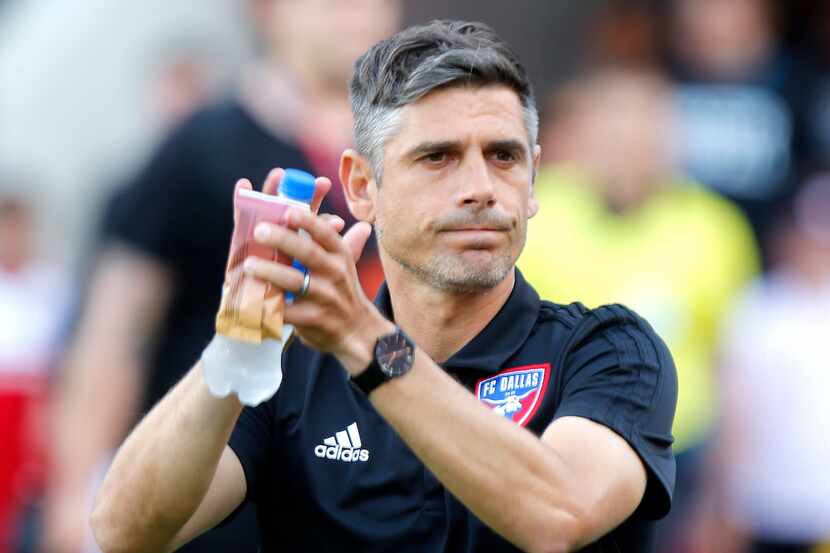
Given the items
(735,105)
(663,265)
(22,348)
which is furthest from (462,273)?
(735,105)

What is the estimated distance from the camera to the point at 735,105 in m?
8.52

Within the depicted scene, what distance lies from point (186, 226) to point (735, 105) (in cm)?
373

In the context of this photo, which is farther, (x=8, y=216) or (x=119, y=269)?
(x=8, y=216)

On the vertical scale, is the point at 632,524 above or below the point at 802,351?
above

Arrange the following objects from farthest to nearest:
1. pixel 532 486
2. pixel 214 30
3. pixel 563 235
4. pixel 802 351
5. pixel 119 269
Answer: pixel 214 30 < pixel 802 351 < pixel 563 235 < pixel 119 269 < pixel 532 486

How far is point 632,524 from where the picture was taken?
3.59 metres

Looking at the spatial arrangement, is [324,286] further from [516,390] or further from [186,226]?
[186,226]

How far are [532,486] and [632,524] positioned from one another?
1.62ft

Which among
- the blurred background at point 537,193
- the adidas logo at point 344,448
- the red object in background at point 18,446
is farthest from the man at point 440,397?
the red object in background at point 18,446

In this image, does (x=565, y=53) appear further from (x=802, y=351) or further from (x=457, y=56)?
(x=457, y=56)

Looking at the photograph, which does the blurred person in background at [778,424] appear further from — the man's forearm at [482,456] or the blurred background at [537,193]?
the man's forearm at [482,456]

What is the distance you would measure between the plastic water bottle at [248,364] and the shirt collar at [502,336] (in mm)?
546

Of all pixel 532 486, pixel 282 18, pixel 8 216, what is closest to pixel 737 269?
pixel 282 18

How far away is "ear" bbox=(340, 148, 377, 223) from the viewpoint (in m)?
3.88
